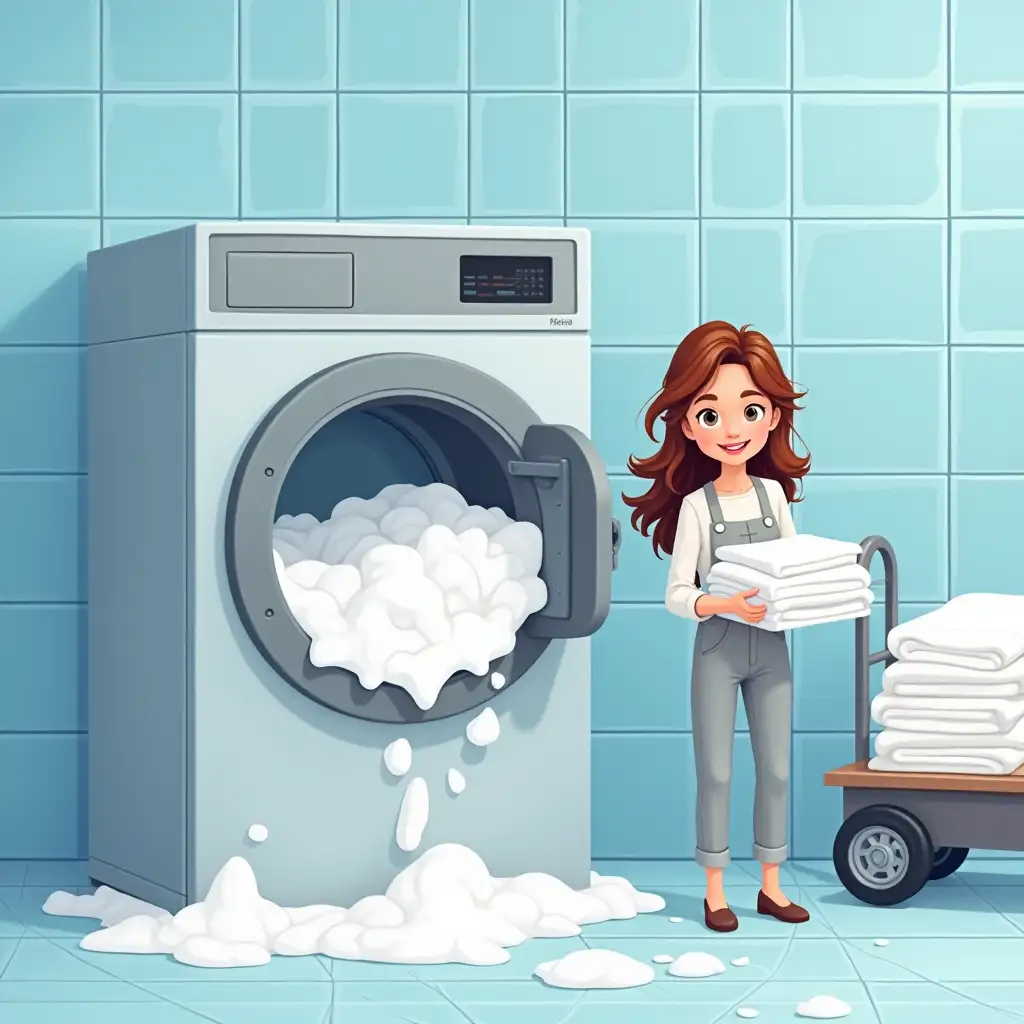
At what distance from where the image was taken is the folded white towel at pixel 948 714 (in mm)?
2646

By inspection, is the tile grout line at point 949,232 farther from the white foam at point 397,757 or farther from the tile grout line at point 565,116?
the white foam at point 397,757

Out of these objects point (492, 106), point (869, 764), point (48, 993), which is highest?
point (492, 106)

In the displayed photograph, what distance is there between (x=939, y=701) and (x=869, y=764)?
18 centimetres

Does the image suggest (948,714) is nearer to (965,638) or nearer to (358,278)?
(965,638)

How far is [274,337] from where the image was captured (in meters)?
2.57

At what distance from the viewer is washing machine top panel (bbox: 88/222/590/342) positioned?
2561mm

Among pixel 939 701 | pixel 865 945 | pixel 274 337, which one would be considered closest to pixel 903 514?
pixel 939 701

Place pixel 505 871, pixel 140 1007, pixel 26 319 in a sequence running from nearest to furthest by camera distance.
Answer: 1. pixel 140 1007
2. pixel 505 871
3. pixel 26 319

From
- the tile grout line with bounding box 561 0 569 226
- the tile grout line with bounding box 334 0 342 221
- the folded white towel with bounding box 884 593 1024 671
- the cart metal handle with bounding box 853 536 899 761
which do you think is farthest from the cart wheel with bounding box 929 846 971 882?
the tile grout line with bounding box 334 0 342 221

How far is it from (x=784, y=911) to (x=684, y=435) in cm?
81

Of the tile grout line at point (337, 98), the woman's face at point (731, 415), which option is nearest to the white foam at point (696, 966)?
the woman's face at point (731, 415)

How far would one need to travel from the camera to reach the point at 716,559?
104 inches

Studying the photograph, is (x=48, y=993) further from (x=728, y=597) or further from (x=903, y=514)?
(x=903, y=514)

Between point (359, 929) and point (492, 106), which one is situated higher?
point (492, 106)
